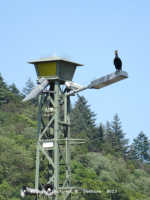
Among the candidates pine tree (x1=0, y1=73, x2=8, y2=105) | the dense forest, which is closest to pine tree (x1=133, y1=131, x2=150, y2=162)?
the dense forest

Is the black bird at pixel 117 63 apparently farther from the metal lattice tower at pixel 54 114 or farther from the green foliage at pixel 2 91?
the green foliage at pixel 2 91

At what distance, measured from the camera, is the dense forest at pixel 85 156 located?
3027 inches

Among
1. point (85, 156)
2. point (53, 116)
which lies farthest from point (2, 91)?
point (53, 116)

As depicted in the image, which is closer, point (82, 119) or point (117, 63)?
point (117, 63)

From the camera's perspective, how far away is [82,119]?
5413 inches

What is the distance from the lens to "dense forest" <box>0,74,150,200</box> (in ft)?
252

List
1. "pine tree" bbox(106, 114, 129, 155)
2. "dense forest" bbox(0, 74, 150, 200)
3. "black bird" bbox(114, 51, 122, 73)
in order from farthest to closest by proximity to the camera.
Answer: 1. "pine tree" bbox(106, 114, 129, 155)
2. "dense forest" bbox(0, 74, 150, 200)
3. "black bird" bbox(114, 51, 122, 73)

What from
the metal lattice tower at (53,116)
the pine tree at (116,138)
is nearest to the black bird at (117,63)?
the metal lattice tower at (53,116)

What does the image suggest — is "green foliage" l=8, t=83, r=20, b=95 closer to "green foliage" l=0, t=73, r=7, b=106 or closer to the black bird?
"green foliage" l=0, t=73, r=7, b=106

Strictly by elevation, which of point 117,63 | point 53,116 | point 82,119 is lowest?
point 53,116

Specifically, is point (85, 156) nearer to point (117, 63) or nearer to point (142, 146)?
point (142, 146)

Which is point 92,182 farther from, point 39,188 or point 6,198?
point 39,188

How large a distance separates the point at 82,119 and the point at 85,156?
3631 centimetres

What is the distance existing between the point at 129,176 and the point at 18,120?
3264cm
